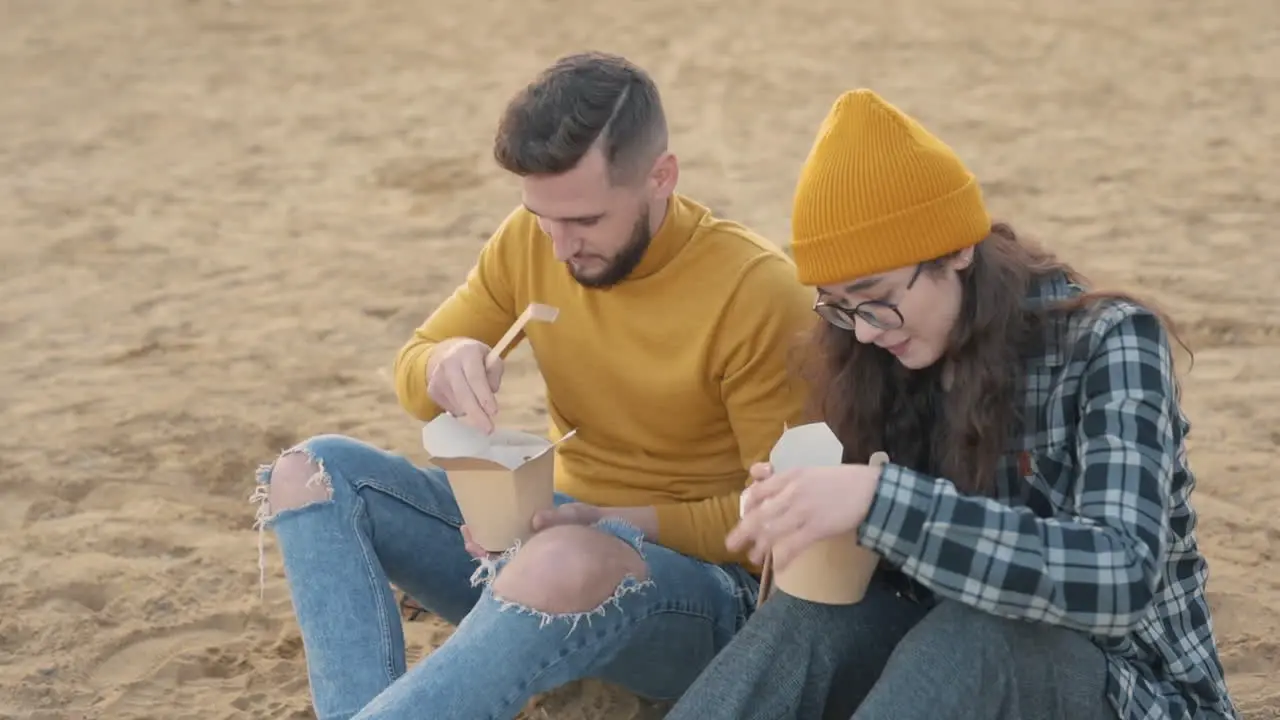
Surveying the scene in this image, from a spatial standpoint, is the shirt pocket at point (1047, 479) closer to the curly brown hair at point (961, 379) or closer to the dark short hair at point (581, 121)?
the curly brown hair at point (961, 379)

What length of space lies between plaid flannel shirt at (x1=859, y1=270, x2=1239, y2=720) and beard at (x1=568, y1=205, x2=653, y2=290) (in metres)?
0.66

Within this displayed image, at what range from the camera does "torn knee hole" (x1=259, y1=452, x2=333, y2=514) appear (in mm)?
2496

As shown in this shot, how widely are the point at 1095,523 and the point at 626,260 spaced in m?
0.91

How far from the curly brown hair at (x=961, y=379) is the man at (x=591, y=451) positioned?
21cm

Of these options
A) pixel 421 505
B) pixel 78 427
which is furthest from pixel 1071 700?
pixel 78 427

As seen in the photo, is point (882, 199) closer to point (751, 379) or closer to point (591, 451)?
point (751, 379)

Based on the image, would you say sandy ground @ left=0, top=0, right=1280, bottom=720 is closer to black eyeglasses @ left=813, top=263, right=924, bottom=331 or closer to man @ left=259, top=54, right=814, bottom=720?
man @ left=259, top=54, right=814, bottom=720

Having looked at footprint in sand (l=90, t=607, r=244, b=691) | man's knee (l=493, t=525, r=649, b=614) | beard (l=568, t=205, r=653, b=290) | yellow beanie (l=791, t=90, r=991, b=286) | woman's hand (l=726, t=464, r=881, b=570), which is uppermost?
yellow beanie (l=791, t=90, r=991, b=286)

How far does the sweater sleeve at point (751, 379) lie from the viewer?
97.0 inches

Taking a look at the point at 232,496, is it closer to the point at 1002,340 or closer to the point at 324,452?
the point at 324,452

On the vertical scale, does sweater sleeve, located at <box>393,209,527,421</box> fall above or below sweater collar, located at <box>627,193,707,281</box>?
below

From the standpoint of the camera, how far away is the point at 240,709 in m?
2.80

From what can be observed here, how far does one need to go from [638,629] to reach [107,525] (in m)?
1.60

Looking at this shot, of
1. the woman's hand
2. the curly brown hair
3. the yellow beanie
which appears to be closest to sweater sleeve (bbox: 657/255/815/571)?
the curly brown hair
